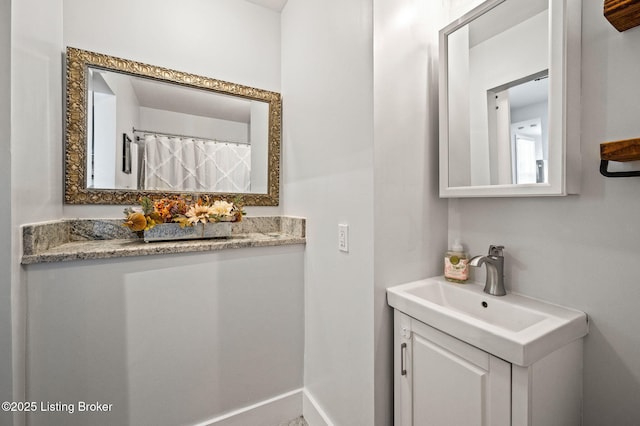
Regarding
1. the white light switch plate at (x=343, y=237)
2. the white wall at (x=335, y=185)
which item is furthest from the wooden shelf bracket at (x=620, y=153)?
the white light switch plate at (x=343, y=237)

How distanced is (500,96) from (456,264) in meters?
0.70

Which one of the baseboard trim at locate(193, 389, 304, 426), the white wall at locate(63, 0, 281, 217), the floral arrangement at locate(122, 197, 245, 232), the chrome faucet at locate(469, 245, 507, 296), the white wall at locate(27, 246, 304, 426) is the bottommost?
the baseboard trim at locate(193, 389, 304, 426)

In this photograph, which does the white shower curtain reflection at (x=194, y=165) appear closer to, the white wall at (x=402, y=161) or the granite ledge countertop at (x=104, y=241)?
the granite ledge countertop at (x=104, y=241)

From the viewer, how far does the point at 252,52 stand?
1819 millimetres

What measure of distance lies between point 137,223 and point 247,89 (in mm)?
1056

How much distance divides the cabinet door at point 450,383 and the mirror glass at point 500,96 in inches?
24.8

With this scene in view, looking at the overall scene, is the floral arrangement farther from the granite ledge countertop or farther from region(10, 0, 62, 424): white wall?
region(10, 0, 62, 424): white wall

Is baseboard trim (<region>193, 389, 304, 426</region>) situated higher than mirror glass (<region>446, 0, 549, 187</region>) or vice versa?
mirror glass (<region>446, 0, 549, 187</region>)

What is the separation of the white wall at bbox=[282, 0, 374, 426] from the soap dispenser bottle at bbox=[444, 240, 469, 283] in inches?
15.2

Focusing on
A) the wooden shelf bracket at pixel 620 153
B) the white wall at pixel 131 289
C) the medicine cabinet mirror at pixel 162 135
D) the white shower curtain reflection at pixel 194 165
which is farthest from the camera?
the white shower curtain reflection at pixel 194 165

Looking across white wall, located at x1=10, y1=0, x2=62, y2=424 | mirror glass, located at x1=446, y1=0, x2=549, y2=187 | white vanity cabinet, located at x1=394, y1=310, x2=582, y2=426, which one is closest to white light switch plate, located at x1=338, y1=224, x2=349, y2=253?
white vanity cabinet, located at x1=394, y1=310, x2=582, y2=426

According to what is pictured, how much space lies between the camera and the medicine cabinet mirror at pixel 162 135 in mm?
1380

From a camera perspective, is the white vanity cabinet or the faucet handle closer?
the white vanity cabinet

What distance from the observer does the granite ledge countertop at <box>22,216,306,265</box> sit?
1051 mm
